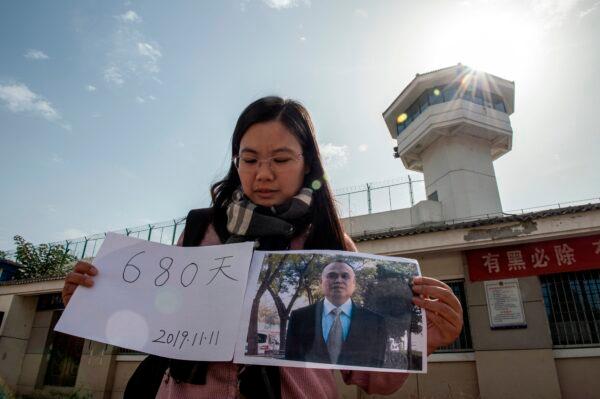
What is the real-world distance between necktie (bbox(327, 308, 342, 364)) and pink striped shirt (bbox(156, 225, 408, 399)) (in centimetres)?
14

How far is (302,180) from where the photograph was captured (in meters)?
1.42

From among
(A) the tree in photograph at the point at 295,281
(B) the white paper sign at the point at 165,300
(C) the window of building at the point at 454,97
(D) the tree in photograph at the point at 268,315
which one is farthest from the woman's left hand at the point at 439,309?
(C) the window of building at the point at 454,97

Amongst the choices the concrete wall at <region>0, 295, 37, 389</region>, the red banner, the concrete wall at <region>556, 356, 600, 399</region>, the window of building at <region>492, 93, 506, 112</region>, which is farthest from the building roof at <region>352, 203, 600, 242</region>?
the window of building at <region>492, 93, 506, 112</region>

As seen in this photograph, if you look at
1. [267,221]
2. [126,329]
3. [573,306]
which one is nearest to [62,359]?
[126,329]

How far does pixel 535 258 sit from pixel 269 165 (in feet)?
25.3

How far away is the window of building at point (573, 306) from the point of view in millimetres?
6773

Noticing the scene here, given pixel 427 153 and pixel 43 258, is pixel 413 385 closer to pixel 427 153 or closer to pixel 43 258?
pixel 427 153

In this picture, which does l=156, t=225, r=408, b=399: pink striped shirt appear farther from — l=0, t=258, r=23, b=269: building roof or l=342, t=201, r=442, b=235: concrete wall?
l=0, t=258, r=23, b=269: building roof

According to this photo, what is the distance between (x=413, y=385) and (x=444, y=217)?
10.1 metres

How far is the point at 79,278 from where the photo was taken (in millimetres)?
1246

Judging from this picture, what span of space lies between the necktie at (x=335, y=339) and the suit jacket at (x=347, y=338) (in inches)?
0.4

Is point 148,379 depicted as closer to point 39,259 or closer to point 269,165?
point 269,165

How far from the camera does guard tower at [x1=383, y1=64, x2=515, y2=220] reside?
16.1 m

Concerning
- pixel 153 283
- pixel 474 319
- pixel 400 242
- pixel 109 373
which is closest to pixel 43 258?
pixel 109 373
